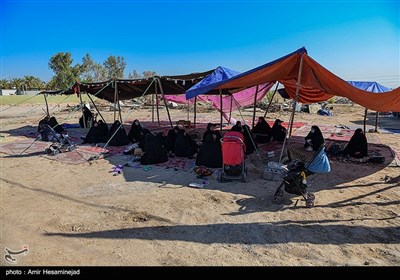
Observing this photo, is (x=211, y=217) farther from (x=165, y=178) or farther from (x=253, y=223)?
(x=165, y=178)

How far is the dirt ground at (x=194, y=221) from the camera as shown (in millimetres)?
3100

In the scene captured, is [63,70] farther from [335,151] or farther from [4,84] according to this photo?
[335,151]

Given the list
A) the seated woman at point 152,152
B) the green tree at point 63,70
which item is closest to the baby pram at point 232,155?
the seated woman at point 152,152

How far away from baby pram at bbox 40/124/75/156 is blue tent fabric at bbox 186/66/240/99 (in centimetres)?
443

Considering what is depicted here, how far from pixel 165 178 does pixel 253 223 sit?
103 inches

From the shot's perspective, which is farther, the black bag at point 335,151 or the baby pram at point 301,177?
the black bag at point 335,151

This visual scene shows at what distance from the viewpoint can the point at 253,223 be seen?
3.88 metres

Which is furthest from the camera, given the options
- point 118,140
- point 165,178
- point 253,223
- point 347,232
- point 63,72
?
point 63,72

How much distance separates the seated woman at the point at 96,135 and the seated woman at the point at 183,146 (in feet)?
11.9

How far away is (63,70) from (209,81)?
47459mm

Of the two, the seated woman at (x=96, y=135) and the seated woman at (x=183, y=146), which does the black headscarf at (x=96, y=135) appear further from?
the seated woman at (x=183, y=146)

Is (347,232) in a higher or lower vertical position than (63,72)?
lower

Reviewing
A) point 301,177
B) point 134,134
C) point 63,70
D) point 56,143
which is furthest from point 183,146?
point 63,70
